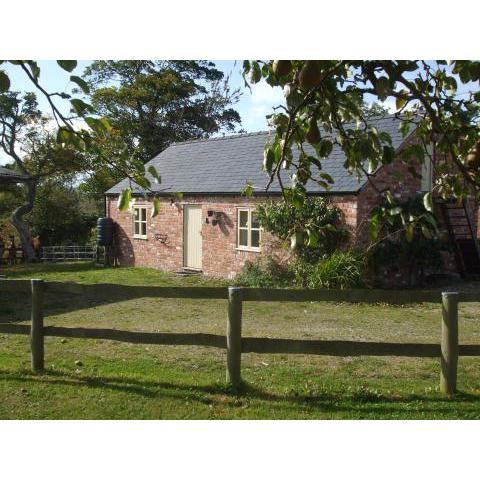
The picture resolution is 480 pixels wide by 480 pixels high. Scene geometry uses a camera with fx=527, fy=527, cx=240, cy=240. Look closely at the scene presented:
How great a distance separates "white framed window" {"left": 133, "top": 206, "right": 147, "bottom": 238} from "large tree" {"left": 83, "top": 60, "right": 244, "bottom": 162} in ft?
37.1

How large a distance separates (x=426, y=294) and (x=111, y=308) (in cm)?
740

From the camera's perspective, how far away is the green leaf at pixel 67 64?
2.60 metres

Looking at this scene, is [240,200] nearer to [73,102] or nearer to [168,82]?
[73,102]

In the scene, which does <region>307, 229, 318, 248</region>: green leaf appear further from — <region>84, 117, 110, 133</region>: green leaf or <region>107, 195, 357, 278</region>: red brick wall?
<region>107, 195, 357, 278</region>: red brick wall

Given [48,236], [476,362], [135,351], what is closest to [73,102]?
[135,351]

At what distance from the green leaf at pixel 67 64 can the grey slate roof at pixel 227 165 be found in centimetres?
1115

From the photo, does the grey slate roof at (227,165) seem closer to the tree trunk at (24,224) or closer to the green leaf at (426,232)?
the tree trunk at (24,224)

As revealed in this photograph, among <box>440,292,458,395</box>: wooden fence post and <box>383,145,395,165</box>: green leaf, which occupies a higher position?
<box>383,145,395,165</box>: green leaf

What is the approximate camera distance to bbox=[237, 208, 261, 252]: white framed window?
622 inches

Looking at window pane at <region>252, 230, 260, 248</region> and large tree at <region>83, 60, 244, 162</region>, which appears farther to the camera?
large tree at <region>83, 60, 244, 162</region>

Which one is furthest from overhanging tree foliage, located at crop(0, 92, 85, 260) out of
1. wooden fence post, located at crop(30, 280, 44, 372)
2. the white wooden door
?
wooden fence post, located at crop(30, 280, 44, 372)

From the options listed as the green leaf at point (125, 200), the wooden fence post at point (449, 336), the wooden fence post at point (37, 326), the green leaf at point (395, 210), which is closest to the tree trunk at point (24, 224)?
the wooden fence post at point (37, 326)

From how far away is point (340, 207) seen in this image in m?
13.7

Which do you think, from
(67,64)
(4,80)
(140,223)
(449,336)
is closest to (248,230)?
(140,223)
